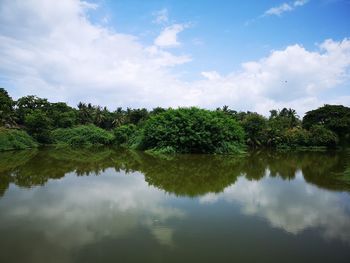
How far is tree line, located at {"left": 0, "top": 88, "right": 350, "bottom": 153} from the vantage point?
30.8 metres

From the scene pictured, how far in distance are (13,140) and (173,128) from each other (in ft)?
55.9

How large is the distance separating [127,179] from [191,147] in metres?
16.7

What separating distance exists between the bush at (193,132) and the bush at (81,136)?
622 inches

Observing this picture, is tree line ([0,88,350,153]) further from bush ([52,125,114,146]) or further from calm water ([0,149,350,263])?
calm water ([0,149,350,263])

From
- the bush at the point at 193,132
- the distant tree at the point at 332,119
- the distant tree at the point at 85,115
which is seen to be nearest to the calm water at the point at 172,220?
the bush at the point at 193,132

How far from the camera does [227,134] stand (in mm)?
32094

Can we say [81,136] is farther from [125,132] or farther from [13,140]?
[13,140]

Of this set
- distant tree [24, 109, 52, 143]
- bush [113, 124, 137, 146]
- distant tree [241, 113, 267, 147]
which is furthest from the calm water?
bush [113, 124, 137, 146]

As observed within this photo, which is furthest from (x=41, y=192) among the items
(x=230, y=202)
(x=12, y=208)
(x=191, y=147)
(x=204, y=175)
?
(x=191, y=147)

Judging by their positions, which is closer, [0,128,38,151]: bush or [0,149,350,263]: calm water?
[0,149,350,263]: calm water

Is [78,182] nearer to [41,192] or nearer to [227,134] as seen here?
[41,192]

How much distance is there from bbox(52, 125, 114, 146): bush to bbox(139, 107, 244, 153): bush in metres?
15.8

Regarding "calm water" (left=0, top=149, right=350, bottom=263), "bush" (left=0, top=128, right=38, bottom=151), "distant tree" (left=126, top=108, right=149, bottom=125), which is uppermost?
"distant tree" (left=126, top=108, right=149, bottom=125)

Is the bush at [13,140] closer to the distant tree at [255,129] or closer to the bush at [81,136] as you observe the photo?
the bush at [81,136]
